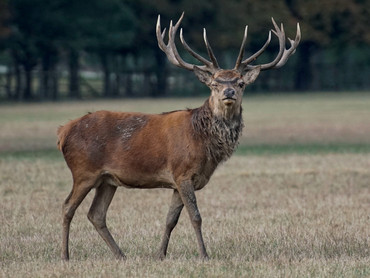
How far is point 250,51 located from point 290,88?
161 inches

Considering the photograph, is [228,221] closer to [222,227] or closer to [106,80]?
[222,227]

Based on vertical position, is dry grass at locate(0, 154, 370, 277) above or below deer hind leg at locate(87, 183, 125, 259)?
below

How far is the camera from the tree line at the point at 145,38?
180ft

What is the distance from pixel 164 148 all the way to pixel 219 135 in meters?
0.60

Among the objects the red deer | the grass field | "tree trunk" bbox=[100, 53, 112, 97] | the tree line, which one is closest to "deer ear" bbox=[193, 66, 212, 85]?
the red deer

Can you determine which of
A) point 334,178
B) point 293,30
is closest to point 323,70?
point 293,30

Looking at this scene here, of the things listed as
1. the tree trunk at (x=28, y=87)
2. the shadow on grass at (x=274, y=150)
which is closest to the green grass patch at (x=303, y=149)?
the shadow on grass at (x=274, y=150)

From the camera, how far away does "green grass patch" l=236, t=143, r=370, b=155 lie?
78.7ft

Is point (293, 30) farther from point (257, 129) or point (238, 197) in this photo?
point (238, 197)

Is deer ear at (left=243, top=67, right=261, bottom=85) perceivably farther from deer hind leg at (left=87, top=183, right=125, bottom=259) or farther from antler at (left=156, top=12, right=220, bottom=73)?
deer hind leg at (left=87, top=183, right=125, bottom=259)

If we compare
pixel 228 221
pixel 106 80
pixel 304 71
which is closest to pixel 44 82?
pixel 106 80

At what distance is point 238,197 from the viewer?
15.7 m

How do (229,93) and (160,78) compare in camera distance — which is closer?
(229,93)

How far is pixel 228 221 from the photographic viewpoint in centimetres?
1313
